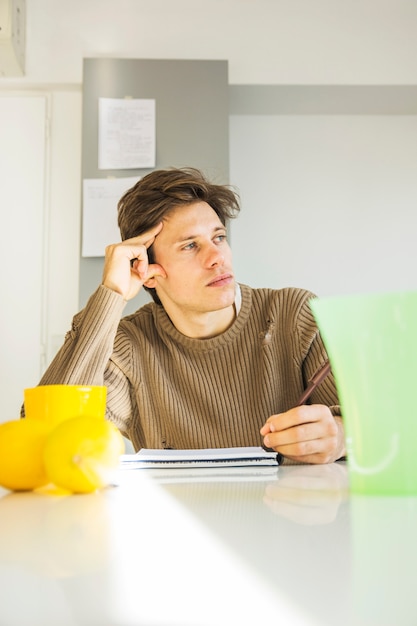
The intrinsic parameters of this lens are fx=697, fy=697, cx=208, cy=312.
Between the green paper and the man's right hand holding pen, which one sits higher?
the green paper

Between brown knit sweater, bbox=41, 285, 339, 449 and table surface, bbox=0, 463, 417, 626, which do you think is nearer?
table surface, bbox=0, 463, 417, 626

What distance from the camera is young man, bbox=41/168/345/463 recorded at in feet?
5.01

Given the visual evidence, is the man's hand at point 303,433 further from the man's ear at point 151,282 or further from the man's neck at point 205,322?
the man's ear at point 151,282

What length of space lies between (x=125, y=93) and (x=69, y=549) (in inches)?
111

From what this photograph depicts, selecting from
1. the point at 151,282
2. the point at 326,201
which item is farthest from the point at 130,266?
the point at 326,201

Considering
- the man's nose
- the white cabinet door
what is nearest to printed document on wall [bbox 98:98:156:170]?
the white cabinet door

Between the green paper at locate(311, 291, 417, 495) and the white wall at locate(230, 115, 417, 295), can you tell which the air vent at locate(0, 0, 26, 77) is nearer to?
the white wall at locate(230, 115, 417, 295)

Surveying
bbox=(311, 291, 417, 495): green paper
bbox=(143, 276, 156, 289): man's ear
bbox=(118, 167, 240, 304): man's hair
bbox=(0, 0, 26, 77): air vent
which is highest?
bbox=(0, 0, 26, 77): air vent

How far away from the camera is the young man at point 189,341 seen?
1528 millimetres

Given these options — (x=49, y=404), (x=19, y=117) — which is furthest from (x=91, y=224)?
(x=49, y=404)

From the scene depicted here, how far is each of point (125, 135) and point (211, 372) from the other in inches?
65.1

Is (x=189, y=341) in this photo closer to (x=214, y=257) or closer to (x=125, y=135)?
(x=214, y=257)

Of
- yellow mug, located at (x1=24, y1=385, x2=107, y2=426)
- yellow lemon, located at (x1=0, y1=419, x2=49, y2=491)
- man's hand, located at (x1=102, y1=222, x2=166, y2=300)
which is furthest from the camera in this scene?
man's hand, located at (x1=102, y1=222, x2=166, y2=300)

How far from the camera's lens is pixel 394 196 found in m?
3.35
